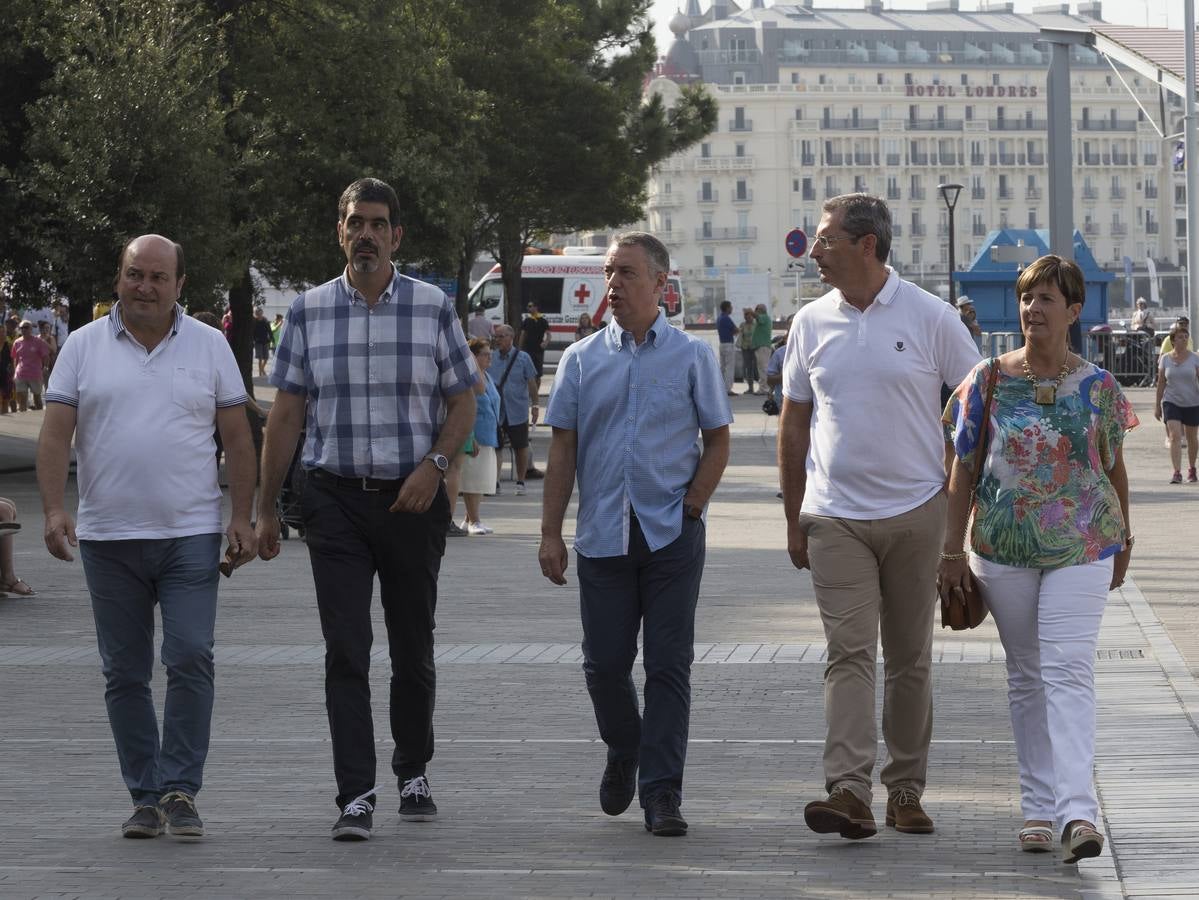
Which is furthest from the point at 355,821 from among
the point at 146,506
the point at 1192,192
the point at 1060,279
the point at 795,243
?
the point at 1192,192

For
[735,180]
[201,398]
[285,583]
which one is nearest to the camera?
[201,398]

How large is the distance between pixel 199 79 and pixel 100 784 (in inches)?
718

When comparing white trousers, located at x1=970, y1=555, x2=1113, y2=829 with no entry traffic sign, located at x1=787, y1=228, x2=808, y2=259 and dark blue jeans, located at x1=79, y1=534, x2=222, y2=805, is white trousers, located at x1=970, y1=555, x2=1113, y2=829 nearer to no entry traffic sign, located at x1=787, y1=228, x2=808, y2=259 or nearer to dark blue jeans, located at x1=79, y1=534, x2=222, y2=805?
dark blue jeans, located at x1=79, y1=534, x2=222, y2=805

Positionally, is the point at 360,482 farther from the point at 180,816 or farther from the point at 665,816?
the point at 665,816

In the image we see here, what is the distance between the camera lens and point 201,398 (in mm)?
6512

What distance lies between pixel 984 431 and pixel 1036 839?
1122 millimetres

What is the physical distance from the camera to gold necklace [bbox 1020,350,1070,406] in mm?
5957

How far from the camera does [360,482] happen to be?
6.40 meters

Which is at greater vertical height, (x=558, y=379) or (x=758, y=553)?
(x=558, y=379)

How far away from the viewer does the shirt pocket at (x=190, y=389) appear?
21.3 feet

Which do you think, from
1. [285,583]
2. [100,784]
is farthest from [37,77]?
[100,784]

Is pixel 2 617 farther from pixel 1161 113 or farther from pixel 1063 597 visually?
pixel 1161 113

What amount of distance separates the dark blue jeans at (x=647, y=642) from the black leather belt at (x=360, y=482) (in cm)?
59

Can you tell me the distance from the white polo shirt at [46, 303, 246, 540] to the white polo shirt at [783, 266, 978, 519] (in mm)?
1772
